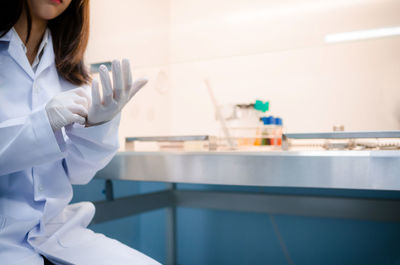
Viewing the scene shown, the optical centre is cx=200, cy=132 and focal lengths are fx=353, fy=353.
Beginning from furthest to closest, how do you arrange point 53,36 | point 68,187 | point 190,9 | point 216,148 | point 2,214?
point 190,9 → point 216,148 → point 53,36 → point 68,187 → point 2,214

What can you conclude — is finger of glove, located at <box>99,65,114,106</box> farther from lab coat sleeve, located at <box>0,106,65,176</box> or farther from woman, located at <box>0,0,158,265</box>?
lab coat sleeve, located at <box>0,106,65,176</box>

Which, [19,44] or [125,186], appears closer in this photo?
[19,44]

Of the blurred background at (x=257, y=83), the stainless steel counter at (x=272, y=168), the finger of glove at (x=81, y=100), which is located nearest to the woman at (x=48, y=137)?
the finger of glove at (x=81, y=100)

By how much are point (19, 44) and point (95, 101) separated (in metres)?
0.23

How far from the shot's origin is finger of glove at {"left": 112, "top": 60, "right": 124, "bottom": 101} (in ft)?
2.19

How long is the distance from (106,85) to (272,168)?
441mm

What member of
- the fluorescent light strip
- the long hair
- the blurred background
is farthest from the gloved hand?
the fluorescent light strip

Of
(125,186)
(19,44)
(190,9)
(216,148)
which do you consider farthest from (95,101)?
(190,9)

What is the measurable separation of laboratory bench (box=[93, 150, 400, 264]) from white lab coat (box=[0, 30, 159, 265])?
0.74 feet

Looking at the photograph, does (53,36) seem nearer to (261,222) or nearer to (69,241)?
(69,241)

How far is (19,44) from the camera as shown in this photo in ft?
2.50

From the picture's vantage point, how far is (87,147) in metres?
0.81

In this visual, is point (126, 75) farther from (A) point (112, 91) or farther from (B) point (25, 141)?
(B) point (25, 141)

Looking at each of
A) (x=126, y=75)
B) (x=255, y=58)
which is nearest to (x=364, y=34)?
(x=255, y=58)
